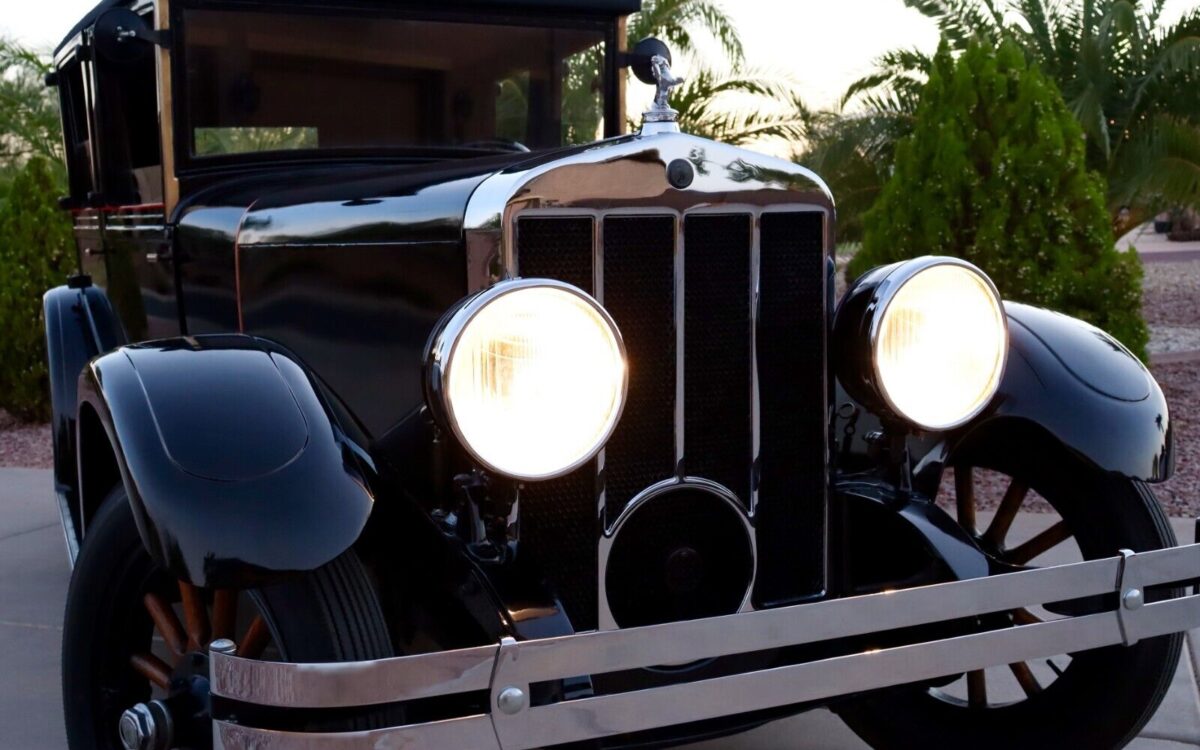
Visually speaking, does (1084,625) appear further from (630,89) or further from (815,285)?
(630,89)

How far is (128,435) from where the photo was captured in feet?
6.31

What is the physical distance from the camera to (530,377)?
189 centimetres

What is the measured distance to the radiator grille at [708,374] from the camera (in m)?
2.12

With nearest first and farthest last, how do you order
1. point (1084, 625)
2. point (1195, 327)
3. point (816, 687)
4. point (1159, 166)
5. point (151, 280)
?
point (816, 687) < point (1084, 625) < point (151, 280) < point (1159, 166) < point (1195, 327)

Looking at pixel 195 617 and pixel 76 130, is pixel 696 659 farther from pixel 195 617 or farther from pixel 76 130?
pixel 76 130

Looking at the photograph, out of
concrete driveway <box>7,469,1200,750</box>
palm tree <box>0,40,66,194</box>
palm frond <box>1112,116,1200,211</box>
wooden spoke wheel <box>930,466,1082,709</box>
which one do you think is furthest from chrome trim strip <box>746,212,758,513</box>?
palm tree <box>0,40,66,194</box>

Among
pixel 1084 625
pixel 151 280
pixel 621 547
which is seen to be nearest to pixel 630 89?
pixel 151 280

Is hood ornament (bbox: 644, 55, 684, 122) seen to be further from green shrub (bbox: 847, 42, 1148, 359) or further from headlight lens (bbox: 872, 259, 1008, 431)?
green shrub (bbox: 847, 42, 1148, 359)

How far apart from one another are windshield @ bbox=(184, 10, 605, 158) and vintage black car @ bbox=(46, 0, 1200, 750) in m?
0.08

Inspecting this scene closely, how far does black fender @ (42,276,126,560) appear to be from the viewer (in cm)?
343

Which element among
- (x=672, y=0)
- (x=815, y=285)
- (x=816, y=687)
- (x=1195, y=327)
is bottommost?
(x=1195, y=327)

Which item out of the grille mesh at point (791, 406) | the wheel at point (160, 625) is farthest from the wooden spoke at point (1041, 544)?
the wheel at point (160, 625)

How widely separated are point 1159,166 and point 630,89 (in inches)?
239

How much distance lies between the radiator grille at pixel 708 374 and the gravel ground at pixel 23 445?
5.05 metres
